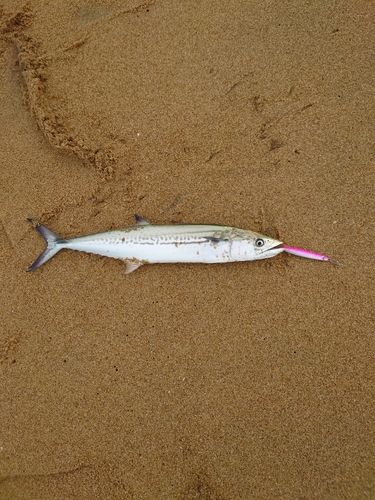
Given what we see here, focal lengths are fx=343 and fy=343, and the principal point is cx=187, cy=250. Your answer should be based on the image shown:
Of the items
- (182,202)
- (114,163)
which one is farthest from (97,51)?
(182,202)

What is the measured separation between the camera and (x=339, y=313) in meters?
3.40

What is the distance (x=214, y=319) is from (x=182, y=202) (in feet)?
4.08

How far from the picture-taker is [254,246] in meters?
3.27

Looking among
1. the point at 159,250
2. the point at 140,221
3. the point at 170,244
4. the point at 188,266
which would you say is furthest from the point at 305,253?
the point at 140,221

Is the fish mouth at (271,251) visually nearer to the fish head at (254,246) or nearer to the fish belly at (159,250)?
the fish head at (254,246)

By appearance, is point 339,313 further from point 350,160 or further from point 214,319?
point 350,160

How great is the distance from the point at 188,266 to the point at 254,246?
0.71 metres

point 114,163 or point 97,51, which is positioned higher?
point 97,51

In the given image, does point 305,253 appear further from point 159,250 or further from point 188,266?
point 159,250

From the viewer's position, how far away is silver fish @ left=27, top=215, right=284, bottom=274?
3289 mm

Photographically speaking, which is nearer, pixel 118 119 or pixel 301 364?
pixel 301 364

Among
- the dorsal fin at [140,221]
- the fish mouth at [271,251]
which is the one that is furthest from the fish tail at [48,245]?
the fish mouth at [271,251]

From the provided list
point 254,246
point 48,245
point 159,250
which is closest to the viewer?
point 254,246

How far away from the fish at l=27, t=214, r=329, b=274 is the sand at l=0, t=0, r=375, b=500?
0.51 ft
